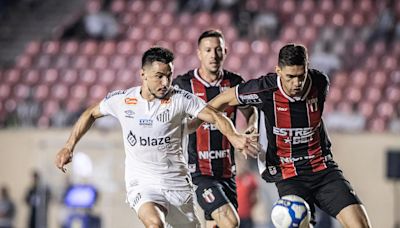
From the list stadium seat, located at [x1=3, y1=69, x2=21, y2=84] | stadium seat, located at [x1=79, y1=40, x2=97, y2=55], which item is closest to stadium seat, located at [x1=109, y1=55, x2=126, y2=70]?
stadium seat, located at [x1=79, y1=40, x2=97, y2=55]

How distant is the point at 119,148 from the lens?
51.6 feet

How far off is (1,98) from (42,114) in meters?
1.32

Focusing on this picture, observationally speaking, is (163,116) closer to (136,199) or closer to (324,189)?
(136,199)

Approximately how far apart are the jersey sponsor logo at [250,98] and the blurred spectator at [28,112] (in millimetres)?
10310

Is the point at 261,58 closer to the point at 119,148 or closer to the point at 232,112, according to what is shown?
the point at 119,148

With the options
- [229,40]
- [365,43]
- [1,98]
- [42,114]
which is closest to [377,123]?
[365,43]

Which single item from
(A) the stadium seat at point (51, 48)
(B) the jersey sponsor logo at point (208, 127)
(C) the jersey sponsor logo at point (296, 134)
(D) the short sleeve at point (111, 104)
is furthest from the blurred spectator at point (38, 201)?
(C) the jersey sponsor logo at point (296, 134)

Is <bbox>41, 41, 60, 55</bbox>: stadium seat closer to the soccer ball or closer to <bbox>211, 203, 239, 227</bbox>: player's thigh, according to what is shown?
<bbox>211, 203, 239, 227</bbox>: player's thigh

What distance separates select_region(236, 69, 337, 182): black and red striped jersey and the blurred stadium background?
24.7 ft

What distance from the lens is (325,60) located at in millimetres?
16922

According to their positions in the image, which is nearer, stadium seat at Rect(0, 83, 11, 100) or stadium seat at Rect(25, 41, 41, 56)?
stadium seat at Rect(0, 83, 11, 100)

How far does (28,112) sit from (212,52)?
9.79m

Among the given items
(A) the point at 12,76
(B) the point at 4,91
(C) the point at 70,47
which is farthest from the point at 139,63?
(B) the point at 4,91

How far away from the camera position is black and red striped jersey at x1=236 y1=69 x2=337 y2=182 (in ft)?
24.6
